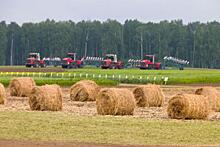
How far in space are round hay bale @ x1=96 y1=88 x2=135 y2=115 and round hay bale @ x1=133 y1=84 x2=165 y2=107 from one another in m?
6.41

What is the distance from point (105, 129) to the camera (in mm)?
27297

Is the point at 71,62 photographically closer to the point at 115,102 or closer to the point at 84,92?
the point at 84,92

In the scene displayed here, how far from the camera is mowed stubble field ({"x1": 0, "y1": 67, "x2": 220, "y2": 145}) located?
24.9 metres

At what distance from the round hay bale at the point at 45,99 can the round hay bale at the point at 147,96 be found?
5.91 metres

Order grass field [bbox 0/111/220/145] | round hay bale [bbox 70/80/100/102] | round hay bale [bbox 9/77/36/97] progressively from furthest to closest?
round hay bale [bbox 9/77/36/97], round hay bale [bbox 70/80/100/102], grass field [bbox 0/111/220/145]

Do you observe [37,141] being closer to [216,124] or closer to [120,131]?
[120,131]

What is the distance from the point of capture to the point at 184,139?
82.8 ft

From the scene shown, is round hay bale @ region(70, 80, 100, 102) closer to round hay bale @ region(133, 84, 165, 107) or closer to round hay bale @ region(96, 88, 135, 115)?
round hay bale @ region(133, 84, 165, 107)

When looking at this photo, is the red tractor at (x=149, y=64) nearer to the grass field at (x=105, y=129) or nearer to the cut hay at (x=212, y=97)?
the cut hay at (x=212, y=97)

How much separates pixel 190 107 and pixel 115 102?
3.23m

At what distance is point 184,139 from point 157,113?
10850 mm

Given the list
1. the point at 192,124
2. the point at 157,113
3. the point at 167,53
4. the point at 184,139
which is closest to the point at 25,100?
the point at 157,113

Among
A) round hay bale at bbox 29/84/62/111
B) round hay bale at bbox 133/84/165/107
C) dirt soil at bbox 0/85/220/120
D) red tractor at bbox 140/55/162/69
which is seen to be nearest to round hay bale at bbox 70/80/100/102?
dirt soil at bbox 0/85/220/120

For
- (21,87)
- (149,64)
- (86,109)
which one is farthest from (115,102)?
(149,64)
